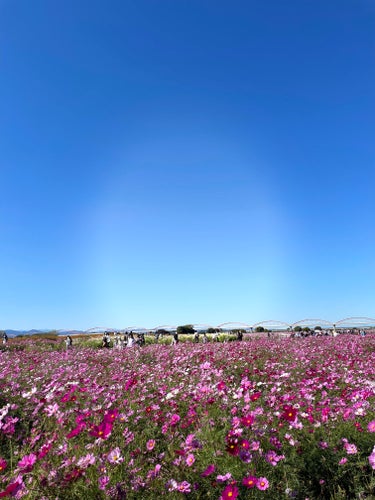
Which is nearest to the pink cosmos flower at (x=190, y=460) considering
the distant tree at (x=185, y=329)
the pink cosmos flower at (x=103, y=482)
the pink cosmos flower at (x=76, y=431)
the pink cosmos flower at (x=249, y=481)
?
the pink cosmos flower at (x=249, y=481)

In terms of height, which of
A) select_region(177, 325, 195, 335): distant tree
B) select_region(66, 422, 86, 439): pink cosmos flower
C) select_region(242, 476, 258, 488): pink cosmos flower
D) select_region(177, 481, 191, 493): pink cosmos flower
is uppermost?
select_region(177, 325, 195, 335): distant tree

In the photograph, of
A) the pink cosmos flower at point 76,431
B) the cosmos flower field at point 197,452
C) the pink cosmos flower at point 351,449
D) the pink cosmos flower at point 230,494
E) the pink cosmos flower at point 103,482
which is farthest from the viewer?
the pink cosmos flower at point 351,449

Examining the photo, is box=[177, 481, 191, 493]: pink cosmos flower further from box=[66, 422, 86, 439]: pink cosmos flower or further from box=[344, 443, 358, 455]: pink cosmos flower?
box=[344, 443, 358, 455]: pink cosmos flower

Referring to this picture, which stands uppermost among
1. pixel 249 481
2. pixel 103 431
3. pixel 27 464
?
pixel 103 431

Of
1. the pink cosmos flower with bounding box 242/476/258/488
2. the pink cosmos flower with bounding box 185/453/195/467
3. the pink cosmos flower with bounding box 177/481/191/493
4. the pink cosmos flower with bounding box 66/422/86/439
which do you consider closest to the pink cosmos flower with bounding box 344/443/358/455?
the pink cosmos flower with bounding box 242/476/258/488

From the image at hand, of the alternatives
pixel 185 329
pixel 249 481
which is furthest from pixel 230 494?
pixel 185 329

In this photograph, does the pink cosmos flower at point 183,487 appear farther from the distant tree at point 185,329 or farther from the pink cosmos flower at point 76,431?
the distant tree at point 185,329

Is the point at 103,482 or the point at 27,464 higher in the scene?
the point at 27,464

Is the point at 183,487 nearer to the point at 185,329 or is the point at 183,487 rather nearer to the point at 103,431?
the point at 103,431

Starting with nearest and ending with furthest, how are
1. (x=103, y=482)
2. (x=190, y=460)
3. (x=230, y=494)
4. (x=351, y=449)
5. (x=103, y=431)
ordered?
(x=230, y=494) < (x=103, y=482) < (x=103, y=431) < (x=190, y=460) < (x=351, y=449)

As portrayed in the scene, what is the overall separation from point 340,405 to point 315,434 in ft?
4.12

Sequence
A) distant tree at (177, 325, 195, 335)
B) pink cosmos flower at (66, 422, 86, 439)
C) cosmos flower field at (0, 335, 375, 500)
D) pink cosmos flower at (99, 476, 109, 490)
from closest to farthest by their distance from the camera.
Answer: pink cosmos flower at (99, 476, 109, 490) < cosmos flower field at (0, 335, 375, 500) < pink cosmos flower at (66, 422, 86, 439) < distant tree at (177, 325, 195, 335)

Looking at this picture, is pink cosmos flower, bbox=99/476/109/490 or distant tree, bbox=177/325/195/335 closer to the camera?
pink cosmos flower, bbox=99/476/109/490

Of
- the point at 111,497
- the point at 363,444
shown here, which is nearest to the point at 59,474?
the point at 111,497
